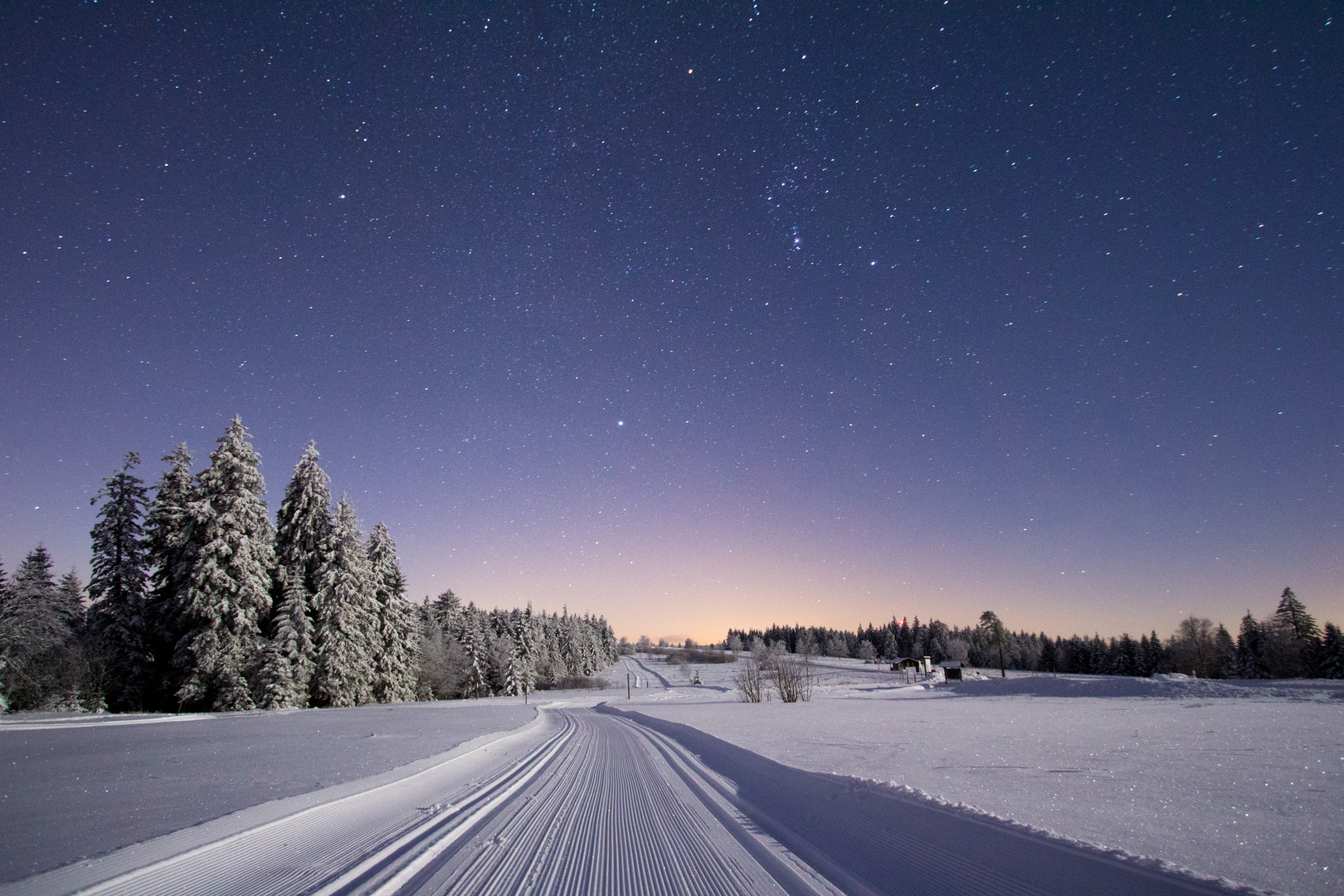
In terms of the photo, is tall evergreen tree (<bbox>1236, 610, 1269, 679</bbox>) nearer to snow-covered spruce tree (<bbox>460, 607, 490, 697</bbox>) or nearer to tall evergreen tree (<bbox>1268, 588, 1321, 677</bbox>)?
tall evergreen tree (<bbox>1268, 588, 1321, 677</bbox>)

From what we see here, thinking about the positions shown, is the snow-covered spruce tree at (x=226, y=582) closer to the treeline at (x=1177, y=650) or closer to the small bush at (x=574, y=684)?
the small bush at (x=574, y=684)

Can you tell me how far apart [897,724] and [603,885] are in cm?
1408

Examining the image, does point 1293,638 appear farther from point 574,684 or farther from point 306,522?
point 306,522

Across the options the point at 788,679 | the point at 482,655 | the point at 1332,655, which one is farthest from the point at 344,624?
the point at 1332,655

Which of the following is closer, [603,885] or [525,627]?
[603,885]

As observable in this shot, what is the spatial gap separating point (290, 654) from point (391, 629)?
949 centimetres

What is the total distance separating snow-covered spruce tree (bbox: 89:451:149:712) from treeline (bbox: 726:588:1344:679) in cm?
7610

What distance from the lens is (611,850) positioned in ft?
14.8

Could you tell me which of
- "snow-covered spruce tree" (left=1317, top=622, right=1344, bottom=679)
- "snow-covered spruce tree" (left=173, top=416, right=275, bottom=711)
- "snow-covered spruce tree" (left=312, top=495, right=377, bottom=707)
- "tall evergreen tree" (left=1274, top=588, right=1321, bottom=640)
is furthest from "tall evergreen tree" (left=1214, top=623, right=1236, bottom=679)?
"snow-covered spruce tree" (left=173, top=416, right=275, bottom=711)

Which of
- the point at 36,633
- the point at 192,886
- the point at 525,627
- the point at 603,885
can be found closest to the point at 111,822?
the point at 192,886

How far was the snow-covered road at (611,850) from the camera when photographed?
3387 mm

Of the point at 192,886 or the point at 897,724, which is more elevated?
the point at 192,886

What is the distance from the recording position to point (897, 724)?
50.2 feet

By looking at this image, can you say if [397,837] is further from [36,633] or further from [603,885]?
[36,633]
